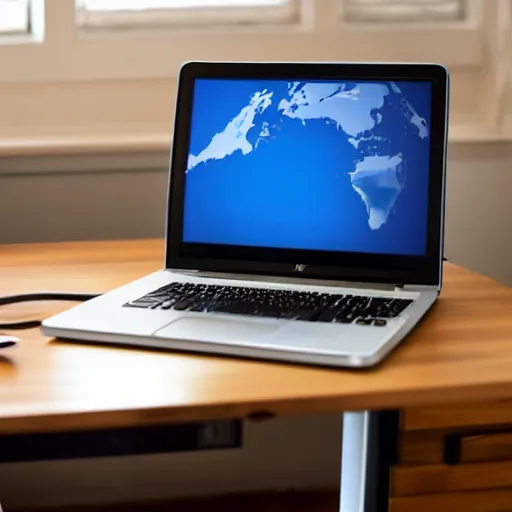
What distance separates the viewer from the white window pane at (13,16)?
1.50 metres

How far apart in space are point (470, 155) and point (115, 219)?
626mm

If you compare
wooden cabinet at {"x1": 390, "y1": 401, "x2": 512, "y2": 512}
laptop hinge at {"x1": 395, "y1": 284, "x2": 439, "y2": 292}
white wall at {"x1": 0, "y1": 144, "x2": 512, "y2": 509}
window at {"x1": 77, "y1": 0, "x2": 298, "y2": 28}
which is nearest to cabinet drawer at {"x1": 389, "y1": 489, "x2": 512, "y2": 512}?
wooden cabinet at {"x1": 390, "y1": 401, "x2": 512, "y2": 512}

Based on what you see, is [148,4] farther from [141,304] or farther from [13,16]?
[141,304]

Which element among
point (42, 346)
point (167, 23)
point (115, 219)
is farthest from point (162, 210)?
point (42, 346)

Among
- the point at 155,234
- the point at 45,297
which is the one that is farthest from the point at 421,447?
the point at 155,234

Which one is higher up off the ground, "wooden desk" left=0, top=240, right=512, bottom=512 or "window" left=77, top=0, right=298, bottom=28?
"window" left=77, top=0, right=298, bottom=28

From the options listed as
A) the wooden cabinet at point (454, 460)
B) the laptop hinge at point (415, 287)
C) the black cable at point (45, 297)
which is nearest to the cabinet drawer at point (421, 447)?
the wooden cabinet at point (454, 460)

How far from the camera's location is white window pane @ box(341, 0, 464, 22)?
155 cm

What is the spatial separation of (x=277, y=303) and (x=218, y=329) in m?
0.11

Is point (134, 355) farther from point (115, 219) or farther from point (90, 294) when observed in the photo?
point (115, 219)

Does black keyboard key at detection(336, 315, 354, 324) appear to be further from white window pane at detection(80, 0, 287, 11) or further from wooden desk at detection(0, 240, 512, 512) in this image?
white window pane at detection(80, 0, 287, 11)

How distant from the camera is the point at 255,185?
1.10 metres

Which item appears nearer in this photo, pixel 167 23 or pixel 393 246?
pixel 393 246

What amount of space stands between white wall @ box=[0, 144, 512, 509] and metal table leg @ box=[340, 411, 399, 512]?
2.34 ft
